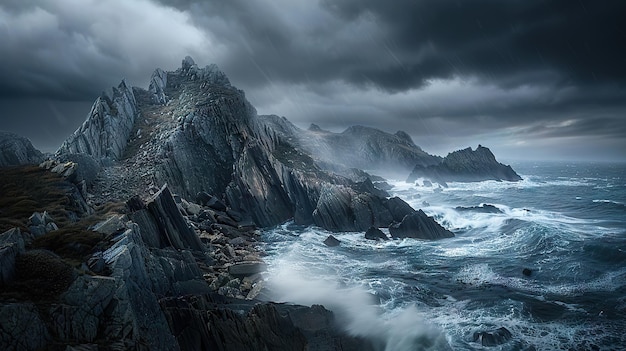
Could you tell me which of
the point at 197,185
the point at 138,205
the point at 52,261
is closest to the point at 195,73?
the point at 197,185

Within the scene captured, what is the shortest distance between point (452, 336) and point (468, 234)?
117 feet

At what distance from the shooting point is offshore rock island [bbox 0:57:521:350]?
1334cm

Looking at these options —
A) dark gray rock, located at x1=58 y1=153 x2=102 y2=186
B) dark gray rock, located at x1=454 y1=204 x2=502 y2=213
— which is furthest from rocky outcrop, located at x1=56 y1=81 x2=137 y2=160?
dark gray rock, located at x1=454 y1=204 x2=502 y2=213

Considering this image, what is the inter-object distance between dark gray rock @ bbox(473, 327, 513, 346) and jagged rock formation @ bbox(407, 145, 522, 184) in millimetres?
133983

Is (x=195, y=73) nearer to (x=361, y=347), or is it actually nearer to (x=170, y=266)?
(x=170, y=266)

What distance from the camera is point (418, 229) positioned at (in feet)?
174

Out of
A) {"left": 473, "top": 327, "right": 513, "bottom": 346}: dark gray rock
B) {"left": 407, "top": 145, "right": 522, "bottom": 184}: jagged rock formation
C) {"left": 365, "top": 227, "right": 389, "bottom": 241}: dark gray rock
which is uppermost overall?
{"left": 407, "top": 145, "right": 522, "bottom": 184}: jagged rock formation

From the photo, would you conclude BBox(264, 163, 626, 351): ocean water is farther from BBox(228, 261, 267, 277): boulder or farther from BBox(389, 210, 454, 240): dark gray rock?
BBox(389, 210, 454, 240): dark gray rock

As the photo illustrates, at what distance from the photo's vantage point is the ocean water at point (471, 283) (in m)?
23.5

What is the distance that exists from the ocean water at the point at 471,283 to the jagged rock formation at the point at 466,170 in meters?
102

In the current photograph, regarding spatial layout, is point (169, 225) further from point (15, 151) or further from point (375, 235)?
point (15, 151)

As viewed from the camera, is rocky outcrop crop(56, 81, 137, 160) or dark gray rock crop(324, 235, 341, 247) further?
rocky outcrop crop(56, 81, 137, 160)

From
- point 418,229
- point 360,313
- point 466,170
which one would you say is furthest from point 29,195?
point 466,170

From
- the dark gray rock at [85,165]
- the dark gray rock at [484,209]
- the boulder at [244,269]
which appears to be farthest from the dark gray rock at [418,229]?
the dark gray rock at [85,165]
